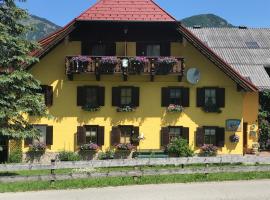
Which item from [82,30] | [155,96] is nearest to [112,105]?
[155,96]

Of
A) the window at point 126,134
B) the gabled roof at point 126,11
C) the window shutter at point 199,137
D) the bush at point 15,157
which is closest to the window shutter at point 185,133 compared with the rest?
the window shutter at point 199,137

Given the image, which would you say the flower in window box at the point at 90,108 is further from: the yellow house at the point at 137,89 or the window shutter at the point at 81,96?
the window shutter at the point at 81,96

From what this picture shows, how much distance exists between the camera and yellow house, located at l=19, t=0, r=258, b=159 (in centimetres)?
2980

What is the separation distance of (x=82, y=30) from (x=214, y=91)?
8.08m

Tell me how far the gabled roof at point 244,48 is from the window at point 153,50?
7916 millimetres

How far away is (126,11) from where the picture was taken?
3009 centimetres

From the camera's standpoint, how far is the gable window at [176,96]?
30.3 m

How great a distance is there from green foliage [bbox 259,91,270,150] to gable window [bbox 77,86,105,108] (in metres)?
10.6

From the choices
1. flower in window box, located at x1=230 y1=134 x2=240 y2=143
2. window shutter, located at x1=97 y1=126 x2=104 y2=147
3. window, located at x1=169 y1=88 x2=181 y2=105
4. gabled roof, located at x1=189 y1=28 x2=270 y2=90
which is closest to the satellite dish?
window, located at x1=169 y1=88 x2=181 y2=105

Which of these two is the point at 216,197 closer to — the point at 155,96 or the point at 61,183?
the point at 61,183

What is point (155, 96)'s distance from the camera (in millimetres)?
30375

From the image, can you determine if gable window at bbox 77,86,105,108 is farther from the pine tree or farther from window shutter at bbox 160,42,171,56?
the pine tree

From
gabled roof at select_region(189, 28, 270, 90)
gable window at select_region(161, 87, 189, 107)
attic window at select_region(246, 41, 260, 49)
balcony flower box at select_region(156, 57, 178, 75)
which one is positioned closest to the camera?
balcony flower box at select_region(156, 57, 178, 75)

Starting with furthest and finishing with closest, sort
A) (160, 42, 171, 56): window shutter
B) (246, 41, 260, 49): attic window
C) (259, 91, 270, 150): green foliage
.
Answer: (246, 41, 260, 49): attic window → (259, 91, 270, 150): green foliage → (160, 42, 171, 56): window shutter
